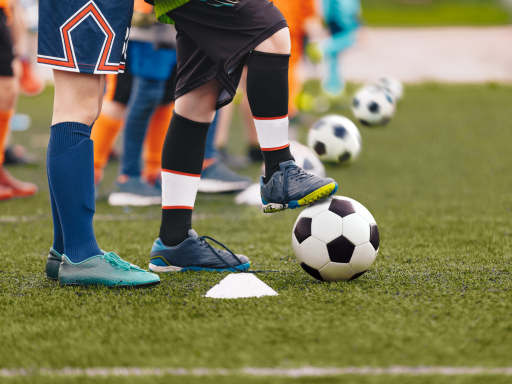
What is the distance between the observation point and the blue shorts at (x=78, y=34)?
6.66 feet

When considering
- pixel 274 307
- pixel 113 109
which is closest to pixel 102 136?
pixel 113 109

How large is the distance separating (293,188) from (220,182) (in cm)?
216

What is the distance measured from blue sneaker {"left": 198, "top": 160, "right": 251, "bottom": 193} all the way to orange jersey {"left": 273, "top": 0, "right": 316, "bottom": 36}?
2308 mm

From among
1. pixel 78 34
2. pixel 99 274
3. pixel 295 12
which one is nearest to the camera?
pixel 78 34

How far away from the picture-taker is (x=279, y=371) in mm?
1413

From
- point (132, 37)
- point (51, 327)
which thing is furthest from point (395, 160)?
point (51, 327)

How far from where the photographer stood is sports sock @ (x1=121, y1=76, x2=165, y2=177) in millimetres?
3984

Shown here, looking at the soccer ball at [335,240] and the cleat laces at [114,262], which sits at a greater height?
the soccer ball at [335,240]

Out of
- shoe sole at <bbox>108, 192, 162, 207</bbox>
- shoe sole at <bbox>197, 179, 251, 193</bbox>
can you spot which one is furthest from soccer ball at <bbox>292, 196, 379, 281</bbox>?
shoe sole at <bbox>197, 179, 251, 193</bbox>

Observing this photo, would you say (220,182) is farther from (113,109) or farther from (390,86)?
(390,86)

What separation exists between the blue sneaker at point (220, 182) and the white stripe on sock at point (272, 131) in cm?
201

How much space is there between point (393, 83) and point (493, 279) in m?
3.71

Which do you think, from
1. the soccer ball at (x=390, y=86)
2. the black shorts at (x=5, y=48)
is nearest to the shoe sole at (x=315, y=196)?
the black shorts at (x=5, y=48)

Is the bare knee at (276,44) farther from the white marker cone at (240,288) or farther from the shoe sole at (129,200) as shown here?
the shoe sole at (129,200)
